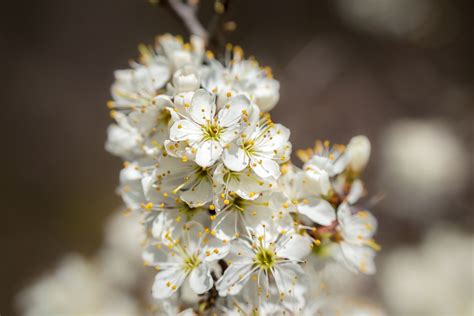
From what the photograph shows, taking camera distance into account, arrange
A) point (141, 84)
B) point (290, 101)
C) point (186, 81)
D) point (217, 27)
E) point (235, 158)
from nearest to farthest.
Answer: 1. point (235, 158)
2. point (186, 81)
3. point (141, 84)
4. point (217, 27)
5. point (290, 101)

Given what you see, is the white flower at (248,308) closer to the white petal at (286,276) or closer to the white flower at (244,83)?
the white petal at (286,276)

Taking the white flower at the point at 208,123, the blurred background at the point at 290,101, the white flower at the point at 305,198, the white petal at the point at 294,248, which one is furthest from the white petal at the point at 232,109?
the blurred background at the point at 290,101

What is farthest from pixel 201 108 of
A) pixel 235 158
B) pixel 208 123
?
pixel 235 158

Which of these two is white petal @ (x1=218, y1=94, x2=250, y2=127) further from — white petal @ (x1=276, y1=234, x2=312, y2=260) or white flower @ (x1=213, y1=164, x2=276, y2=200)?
white petal @ (x1=276, y1=234, x2=312, y2=260)

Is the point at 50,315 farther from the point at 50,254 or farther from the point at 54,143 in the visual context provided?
the point at 54,143

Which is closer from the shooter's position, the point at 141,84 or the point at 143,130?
the point at 143,130

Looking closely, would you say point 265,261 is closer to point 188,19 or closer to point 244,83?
point 244,83
